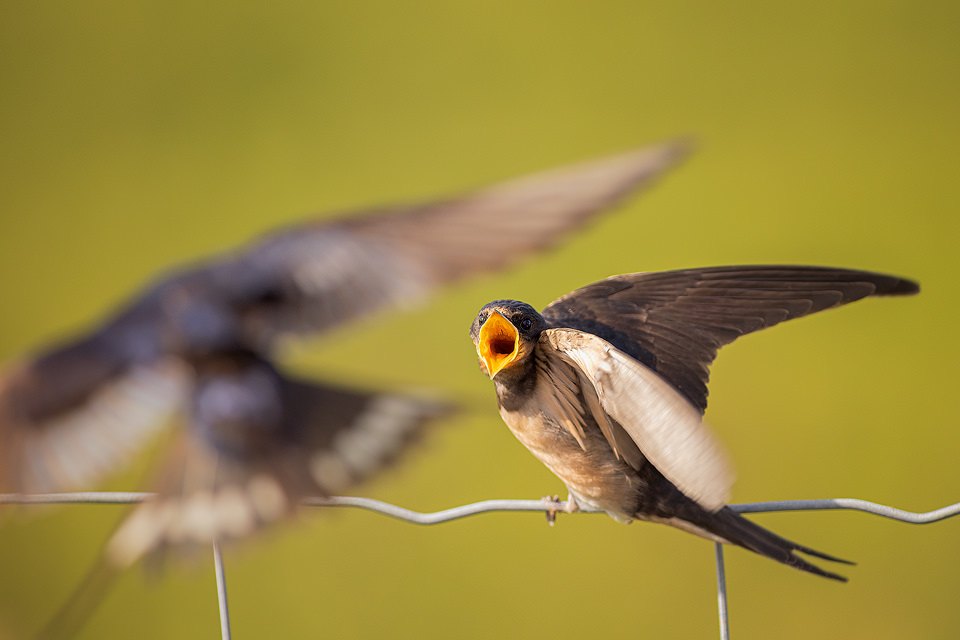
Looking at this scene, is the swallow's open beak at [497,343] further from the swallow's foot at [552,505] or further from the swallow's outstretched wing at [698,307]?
the swallow's foot at [552,505]

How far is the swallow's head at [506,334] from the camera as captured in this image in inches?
28.1

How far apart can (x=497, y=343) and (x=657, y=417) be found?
21 cm

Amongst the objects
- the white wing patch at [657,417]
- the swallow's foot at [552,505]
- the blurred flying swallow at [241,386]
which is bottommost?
the white wing patch at [657,417]

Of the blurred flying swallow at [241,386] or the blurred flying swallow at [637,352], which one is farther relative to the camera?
the blurred flying swallow at [241,386]

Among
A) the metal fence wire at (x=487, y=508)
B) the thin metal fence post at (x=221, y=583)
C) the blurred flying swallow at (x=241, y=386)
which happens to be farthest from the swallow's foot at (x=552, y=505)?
the thin metal fence post at (x=221, y=583)

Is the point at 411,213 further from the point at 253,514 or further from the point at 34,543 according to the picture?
the point at 34,543

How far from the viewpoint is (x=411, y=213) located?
34.7 inches

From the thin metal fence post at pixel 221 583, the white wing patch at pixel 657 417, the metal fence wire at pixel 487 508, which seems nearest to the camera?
the white wing patch at pixel 657 417

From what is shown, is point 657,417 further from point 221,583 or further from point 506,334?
point 221,583

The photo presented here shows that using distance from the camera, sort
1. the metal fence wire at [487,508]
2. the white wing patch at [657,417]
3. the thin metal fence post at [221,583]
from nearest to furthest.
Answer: the white wing patch at [657,417], the metal fence wire at [487,508], the thin metal fence post at [221,583]

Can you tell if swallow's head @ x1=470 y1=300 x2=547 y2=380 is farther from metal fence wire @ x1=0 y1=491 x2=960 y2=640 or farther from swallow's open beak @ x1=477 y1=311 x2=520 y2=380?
metal fence wire @ x1=0 y1=491 x2=960 y2=640

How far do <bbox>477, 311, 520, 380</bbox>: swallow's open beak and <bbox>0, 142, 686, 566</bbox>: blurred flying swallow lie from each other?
0.40 ft

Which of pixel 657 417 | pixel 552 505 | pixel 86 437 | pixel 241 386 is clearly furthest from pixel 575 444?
pixel 86 437

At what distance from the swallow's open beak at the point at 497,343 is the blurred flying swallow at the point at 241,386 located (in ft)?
0.40
